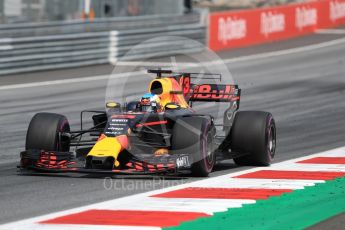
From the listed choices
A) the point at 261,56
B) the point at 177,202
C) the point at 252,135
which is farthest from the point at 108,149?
the point at 261,56

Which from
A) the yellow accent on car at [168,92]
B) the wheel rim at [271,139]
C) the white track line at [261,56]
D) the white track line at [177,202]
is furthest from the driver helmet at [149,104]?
the white track line at [261,56]

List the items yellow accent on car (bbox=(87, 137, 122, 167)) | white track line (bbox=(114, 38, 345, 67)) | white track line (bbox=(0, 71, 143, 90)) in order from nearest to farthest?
1. yellow accent on car (bbox=(87, 137, 122, 167))
2. white track line (bbox=(0, 71, 143, 90))
3. white track line (bbox=(114, 38, 345, 67))

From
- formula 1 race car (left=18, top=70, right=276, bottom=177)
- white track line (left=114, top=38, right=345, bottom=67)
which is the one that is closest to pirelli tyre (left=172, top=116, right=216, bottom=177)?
formula 1 race car (left=18, top=70, right=276, bottom=177)

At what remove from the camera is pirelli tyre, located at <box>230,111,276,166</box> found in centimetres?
1204

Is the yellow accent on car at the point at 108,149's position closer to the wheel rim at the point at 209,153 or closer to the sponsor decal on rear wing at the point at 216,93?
the wheel rim at the point at 209,153

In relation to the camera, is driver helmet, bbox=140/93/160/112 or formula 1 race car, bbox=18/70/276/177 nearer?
formula 1 race car, bbox=18/70/276/177

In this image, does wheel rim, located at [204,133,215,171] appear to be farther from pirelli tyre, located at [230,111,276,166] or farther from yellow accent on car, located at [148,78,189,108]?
yellow accent on car, located at [148,78,189,108]

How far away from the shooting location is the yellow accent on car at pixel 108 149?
10812 millimetres

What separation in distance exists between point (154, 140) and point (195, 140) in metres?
0.71

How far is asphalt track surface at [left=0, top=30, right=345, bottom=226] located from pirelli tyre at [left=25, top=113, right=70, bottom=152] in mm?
444

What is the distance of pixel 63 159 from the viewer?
Result: 11305 millimetres

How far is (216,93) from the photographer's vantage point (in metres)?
13.2

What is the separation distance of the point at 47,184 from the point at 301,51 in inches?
966

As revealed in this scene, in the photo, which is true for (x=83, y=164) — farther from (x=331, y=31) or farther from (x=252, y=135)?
(x=331, y=31)
